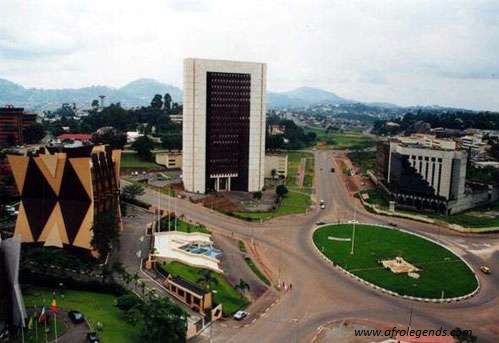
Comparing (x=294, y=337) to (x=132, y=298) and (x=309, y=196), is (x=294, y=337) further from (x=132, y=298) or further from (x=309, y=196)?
(x=309, y=196)

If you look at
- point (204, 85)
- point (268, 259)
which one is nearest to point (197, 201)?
point (204, 85)

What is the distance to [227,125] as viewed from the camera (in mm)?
78812

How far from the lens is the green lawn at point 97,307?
32.0 metres

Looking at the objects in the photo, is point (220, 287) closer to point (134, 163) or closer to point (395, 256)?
point (395, 256)

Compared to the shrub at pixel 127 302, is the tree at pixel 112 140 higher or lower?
higher

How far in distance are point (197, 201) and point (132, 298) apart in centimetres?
3825

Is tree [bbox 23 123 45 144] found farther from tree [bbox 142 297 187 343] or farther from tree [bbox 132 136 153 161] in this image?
tree [bbox 142 297 187 343]

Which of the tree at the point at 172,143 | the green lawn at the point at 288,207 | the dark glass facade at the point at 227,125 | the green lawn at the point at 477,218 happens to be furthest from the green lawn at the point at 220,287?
the tree at the point at 172,143

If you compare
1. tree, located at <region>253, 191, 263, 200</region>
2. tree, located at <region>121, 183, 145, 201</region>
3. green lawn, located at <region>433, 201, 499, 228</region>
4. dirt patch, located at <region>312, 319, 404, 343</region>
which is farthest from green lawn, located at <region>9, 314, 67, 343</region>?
green lawn, located at <region>433, 201, 499, 228</region>

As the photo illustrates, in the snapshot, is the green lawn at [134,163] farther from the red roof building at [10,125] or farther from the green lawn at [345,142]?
the green lawn at [345,142]

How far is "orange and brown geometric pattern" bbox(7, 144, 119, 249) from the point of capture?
4534cm

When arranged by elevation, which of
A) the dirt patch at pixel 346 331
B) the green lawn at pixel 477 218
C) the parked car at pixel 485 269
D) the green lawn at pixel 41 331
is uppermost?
the green lawn at pixel 477 218

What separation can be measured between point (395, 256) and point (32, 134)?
95175 mm

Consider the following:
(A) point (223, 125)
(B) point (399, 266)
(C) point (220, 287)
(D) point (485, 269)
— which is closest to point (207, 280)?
(C) point (220, 287)
